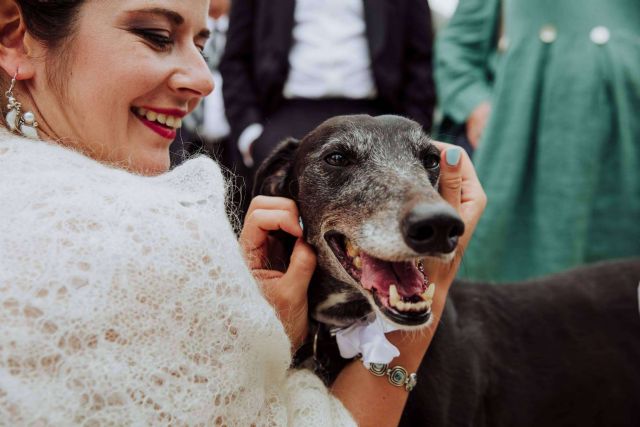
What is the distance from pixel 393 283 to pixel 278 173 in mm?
856

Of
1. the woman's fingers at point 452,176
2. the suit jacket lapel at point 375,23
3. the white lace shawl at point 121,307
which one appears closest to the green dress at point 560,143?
the suit jacket lapel at point 375,23

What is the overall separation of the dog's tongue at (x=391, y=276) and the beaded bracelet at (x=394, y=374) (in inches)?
8.6

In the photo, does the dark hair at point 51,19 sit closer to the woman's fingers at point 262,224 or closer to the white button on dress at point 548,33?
the woman's fingers at point 262,224

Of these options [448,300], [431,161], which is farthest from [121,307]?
[448,300]

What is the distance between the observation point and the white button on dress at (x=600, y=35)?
3.47 metres

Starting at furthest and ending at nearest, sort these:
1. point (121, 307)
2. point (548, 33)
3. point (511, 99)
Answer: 1. point (511, 99)
2. point (548, 33)
3. point (121, 307)

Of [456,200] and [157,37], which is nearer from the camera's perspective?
[157,37]

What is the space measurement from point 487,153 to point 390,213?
2003 millimetres

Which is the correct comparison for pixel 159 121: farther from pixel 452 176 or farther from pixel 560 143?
pixel 560 143

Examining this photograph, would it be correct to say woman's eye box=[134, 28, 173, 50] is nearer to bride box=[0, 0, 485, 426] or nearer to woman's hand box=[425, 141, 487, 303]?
bride box=[0, 0, 485, 426]

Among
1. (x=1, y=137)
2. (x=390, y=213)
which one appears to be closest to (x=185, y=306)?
(x=1, y=137)

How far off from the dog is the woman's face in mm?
611

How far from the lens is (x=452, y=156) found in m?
2.14

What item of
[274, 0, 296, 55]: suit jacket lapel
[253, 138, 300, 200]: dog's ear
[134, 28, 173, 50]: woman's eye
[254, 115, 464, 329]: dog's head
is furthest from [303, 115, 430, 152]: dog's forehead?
[274, 0, 296, 55]: suit jacket lapel
